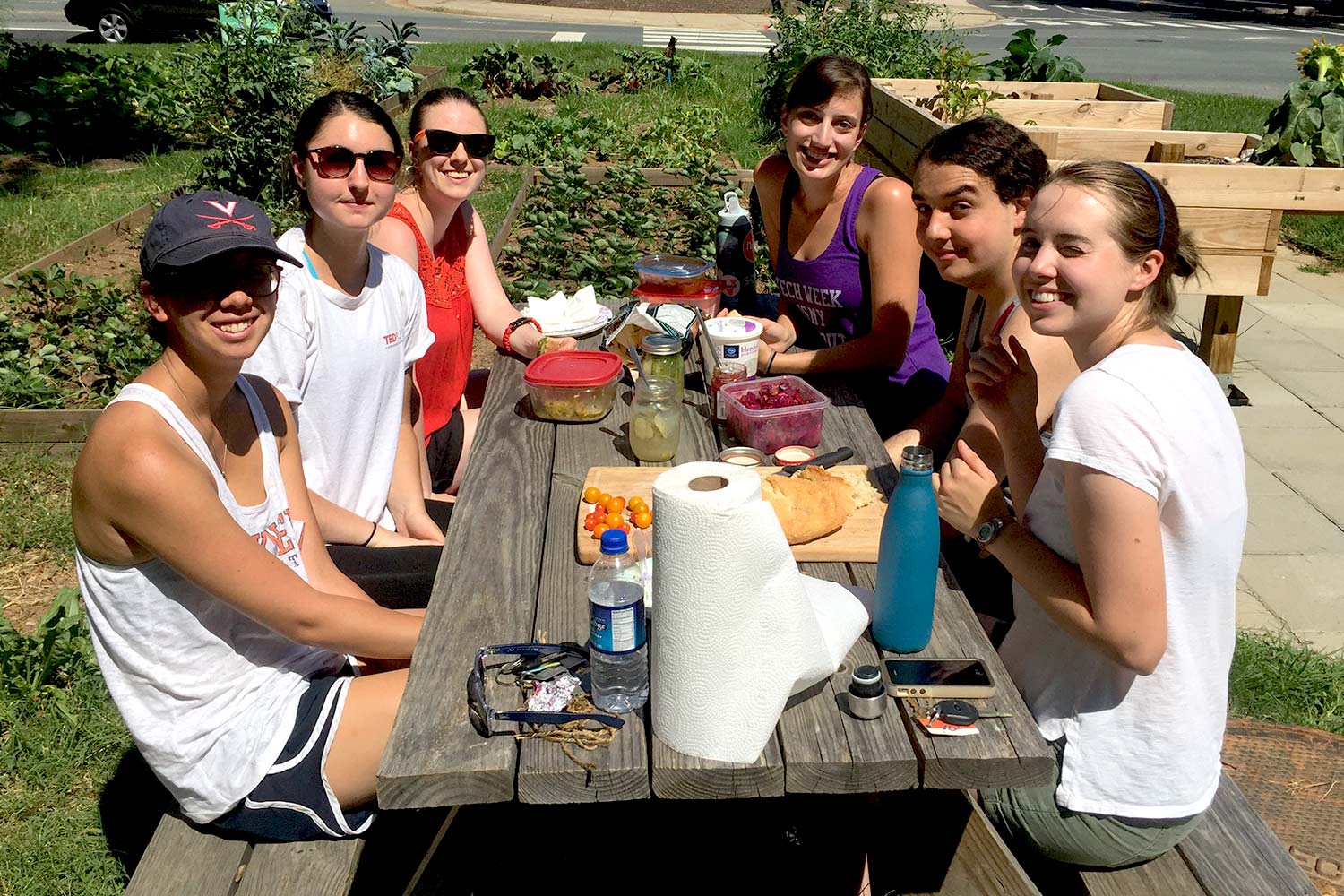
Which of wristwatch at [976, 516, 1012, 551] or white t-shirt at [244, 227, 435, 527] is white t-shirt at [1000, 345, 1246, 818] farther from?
white t-shirt at [244, 227, 435, 527]

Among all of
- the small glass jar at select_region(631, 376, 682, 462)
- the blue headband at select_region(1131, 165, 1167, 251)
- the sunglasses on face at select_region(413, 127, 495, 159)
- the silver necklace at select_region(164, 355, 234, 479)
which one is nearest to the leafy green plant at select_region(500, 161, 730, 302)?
the sunglasses on face at select_region(413, 127, 495, 159)

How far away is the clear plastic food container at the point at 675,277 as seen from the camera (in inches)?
157

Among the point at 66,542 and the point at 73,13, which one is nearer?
the point at 66,542

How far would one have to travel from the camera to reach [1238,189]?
16.8ft

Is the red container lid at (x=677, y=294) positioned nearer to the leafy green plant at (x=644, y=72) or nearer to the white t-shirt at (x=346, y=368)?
the white t-shirt at (x=346, y=368)

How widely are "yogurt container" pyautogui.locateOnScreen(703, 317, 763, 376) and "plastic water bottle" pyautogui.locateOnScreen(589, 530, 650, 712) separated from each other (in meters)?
1.38

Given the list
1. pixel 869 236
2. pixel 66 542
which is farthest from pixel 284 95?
pixel 869 236

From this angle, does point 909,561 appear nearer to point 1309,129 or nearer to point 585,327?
point 585,327

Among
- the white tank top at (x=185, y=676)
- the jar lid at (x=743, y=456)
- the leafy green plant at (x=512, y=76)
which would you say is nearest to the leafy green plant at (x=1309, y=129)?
the jar lid at (x=743, y=456)

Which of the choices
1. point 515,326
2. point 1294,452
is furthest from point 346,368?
point 1294,452

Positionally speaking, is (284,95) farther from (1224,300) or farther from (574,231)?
(1224,300)

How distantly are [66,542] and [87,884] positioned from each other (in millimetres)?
1825

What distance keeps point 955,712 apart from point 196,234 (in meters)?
1.66

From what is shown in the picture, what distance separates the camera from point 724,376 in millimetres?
3215
